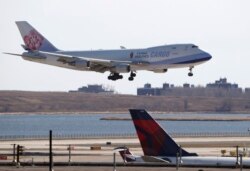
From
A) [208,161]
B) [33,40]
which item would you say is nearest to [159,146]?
[208,161]

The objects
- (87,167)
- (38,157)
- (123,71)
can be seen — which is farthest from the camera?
(123,71)

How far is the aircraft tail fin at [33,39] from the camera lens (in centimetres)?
11956

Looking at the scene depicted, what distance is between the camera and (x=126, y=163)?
6431 cm

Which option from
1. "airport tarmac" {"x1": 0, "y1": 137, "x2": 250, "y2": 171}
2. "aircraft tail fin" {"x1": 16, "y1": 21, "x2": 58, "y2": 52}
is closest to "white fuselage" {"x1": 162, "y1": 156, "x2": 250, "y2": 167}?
"airport tarmac" {"x1": 0, "y1": 137, "x2": 250, "y2": 171}

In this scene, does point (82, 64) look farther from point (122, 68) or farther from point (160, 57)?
point (160, 57)

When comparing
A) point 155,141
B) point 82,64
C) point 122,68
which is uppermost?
point 82,64

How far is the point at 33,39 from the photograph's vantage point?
397 ft

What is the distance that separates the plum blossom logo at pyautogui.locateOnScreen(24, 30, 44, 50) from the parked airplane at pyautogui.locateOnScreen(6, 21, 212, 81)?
7889 mm

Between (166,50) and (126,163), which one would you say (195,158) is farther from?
(166,50)

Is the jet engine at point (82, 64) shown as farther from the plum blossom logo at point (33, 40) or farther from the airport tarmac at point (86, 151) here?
the plum blossom logo at point (33, 40)

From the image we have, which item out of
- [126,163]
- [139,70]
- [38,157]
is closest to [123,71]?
[139,70]

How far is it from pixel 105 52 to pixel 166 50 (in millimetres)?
9050

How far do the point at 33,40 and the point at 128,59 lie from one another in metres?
18.3

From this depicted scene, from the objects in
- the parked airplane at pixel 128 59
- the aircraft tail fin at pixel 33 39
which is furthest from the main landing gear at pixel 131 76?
the aircraft tail fin at pixel 33 39
